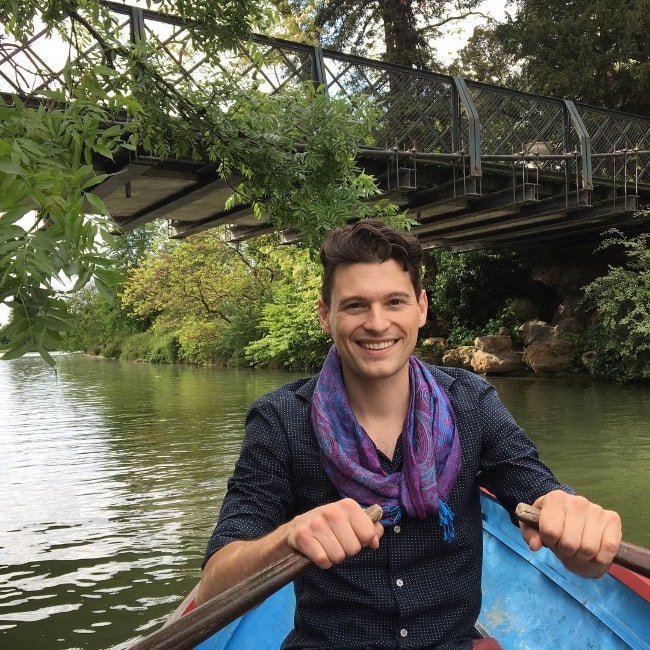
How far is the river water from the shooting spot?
422 centimetres

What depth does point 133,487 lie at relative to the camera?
281 inches

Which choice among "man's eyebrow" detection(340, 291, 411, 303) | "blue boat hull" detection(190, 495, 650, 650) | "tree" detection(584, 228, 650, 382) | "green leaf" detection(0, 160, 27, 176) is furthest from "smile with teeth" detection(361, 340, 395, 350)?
"tree" detection(584, 228, 650, 382)

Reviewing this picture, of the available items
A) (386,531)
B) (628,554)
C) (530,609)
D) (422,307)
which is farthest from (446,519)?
(530,609)

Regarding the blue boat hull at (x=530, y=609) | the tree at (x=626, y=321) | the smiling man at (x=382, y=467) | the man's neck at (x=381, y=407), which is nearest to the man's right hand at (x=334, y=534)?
the smiling man at (x=382, y=467)

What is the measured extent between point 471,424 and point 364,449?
30 cm

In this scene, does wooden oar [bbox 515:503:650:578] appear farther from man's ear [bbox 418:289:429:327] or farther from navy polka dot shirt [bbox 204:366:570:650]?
man's ear [bbox 418:289:429:327]

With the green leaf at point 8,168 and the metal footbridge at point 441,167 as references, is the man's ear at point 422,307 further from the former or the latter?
the metal footbridge at point 441,167

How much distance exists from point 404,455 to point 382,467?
7 cm

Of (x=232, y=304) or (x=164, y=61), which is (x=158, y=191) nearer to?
(x=164, y=61)

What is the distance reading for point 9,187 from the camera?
1.49 metres

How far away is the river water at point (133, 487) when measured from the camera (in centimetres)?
422

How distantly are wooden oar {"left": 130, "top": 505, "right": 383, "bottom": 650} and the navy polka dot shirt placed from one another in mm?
329

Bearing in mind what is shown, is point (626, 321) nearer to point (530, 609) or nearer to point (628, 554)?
point (530, 609)

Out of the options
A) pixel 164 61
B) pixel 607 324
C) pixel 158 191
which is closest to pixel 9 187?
pixel 164 61
